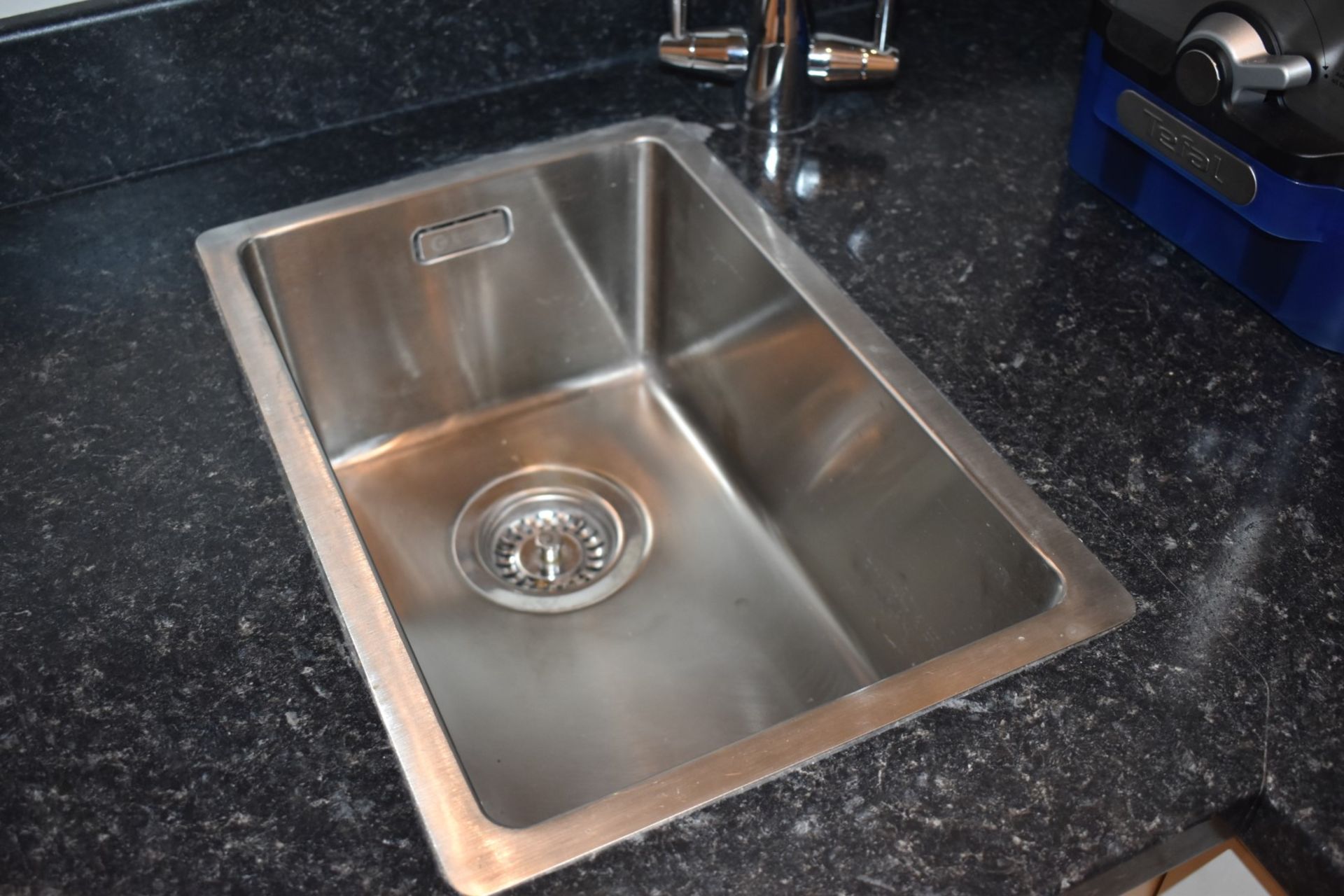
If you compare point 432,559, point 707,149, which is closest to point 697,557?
point 432,559

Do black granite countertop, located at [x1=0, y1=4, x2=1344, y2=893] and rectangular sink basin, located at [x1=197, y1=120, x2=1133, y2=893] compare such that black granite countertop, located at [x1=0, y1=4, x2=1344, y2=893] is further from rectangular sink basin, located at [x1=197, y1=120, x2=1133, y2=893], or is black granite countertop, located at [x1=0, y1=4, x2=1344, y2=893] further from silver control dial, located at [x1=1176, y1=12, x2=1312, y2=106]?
silver control dial, located at [x1=1176, y1=12, x2=1312, y2=106]

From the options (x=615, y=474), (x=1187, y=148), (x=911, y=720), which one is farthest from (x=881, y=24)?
(x=911, y=720)

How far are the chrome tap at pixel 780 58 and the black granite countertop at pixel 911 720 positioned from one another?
0.15 ft

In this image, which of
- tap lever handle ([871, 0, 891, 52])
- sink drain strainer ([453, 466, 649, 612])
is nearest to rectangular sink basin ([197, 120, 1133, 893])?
sink drain strainer ([453, 466, 649, 612])

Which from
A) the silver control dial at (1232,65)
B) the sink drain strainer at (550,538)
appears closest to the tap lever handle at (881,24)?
the silver control dial at (1232,65)

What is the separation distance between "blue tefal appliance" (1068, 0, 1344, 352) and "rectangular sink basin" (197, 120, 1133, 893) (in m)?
0.27

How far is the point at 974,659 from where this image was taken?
67 cm

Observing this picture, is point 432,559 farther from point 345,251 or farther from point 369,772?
point 369,772

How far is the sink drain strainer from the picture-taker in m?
1.02

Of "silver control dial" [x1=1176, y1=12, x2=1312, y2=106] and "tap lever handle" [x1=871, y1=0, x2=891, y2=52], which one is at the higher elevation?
"silver control dial" [x1=1176, y1=12, x2=1312, y2=106]

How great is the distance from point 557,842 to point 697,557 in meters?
0.47

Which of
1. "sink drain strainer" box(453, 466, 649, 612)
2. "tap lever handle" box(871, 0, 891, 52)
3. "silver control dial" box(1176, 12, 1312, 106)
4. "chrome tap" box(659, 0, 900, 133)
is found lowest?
"sink drain strainer" box(453, 466, 649, 612)

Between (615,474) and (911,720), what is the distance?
52 centimetres

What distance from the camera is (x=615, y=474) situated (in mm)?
1114
